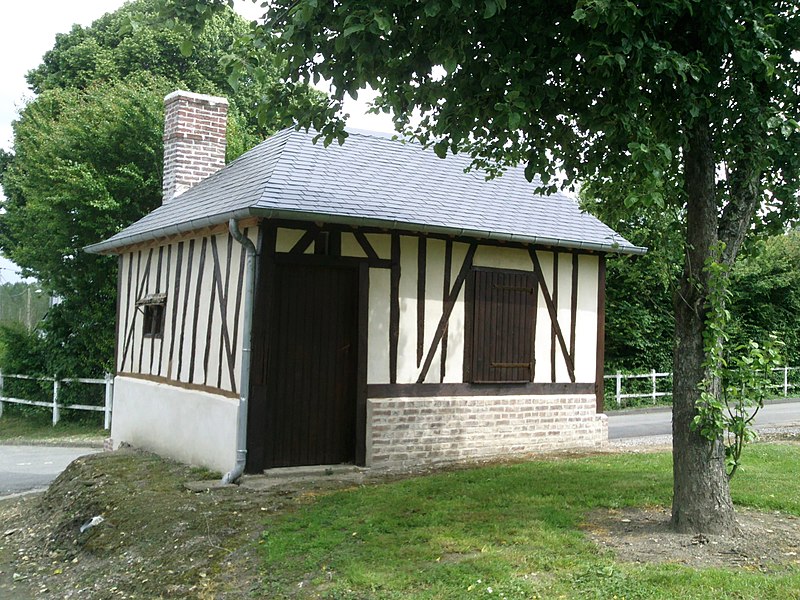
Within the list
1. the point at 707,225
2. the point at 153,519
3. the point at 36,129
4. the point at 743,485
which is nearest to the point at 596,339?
the point at 743,485

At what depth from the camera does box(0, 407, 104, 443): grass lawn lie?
16266 mm

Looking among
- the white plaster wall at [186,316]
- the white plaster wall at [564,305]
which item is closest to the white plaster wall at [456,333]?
the white plaster wall at [564,305]

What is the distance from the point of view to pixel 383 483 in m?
8.46

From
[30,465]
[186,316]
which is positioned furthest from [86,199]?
[186,316]

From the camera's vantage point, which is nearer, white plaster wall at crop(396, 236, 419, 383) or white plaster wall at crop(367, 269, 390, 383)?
white plaster wall at crop(367, 269, 390, 383)

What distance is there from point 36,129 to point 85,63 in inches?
248

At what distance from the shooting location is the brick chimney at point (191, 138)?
1318cm

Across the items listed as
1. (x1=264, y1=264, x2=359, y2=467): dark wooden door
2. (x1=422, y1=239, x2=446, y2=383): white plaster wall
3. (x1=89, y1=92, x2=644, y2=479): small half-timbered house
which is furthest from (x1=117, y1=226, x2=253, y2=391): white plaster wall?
(x1=422, y1=239, x2=446, y2=383): white plaster wall

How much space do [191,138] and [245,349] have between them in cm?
605

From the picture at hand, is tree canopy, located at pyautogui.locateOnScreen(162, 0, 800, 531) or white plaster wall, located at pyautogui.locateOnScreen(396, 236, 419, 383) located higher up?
tree canopy, located at pyautogui.locateOnScreen(162, 0, 800, 531)

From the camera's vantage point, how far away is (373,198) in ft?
31.7

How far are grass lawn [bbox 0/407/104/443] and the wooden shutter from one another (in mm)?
8988

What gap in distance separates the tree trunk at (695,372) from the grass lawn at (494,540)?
0.76m

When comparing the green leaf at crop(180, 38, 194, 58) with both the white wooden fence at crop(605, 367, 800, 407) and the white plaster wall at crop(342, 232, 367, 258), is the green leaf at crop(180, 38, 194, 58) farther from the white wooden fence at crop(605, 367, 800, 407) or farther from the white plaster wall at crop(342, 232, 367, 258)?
the white wooden fence at crop(605, 367, 800, 407)
